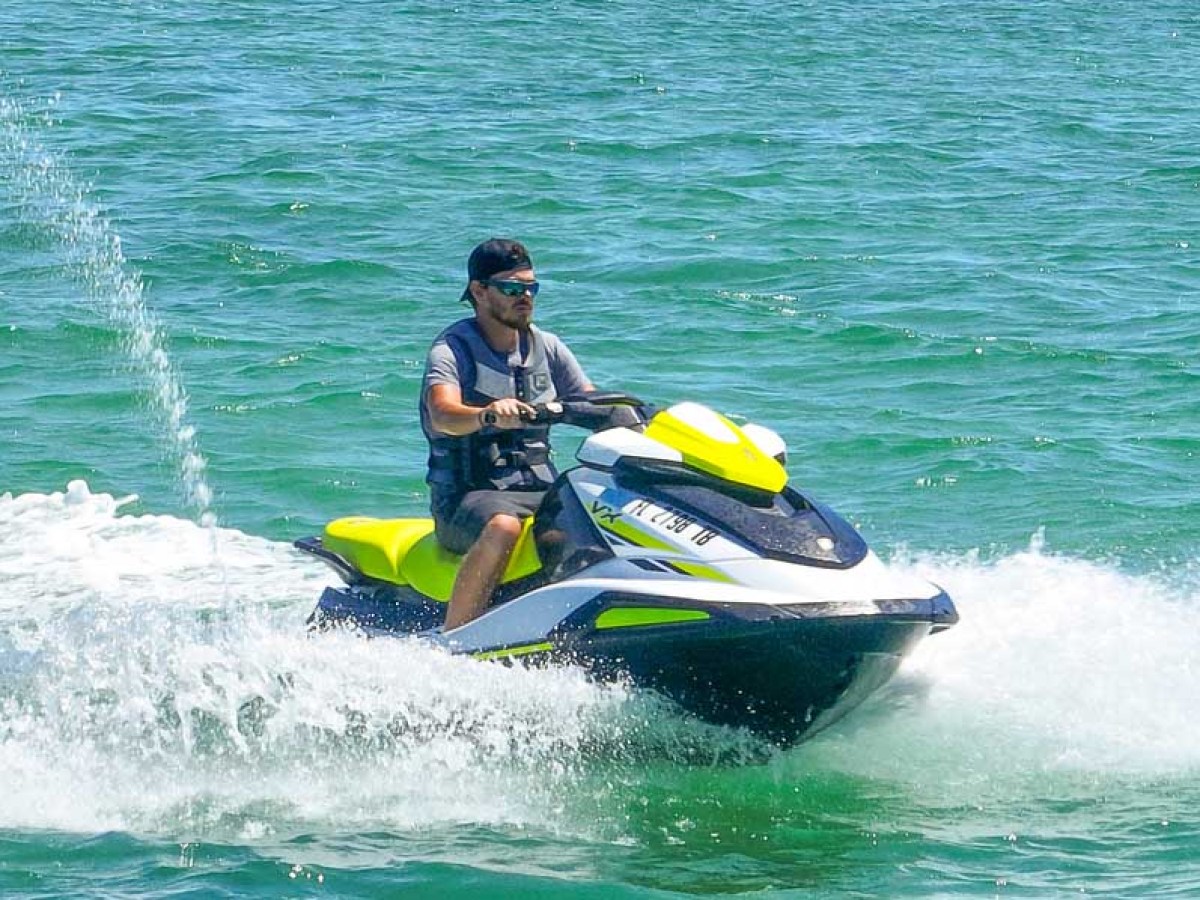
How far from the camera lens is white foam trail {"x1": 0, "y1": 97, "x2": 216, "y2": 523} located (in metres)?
11.1

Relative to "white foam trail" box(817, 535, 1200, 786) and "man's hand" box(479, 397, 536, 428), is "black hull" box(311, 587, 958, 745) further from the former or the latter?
"man's hand" box(479, 397, 536, 428)

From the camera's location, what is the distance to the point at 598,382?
475 inches

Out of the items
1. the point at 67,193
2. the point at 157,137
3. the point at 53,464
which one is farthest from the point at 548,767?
the point at 157,137

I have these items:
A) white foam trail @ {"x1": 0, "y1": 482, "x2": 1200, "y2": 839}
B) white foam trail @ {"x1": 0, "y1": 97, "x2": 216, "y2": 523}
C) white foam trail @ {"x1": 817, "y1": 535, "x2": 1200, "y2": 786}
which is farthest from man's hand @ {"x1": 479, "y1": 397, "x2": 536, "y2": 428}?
white foam trail @ {"x1": 0, "y1": 97, "x2": 216, "y2": 523}

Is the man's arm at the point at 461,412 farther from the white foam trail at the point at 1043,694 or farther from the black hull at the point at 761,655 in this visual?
the white foam trail at the point at 1043,694

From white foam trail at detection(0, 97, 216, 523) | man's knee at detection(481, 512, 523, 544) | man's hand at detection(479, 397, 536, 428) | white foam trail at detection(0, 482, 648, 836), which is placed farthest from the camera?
white foam trail at detection(0, 97, 216, 523)

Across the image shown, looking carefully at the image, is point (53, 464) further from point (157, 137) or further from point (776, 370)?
point (157, 137)

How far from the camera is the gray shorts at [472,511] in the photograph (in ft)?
22.1

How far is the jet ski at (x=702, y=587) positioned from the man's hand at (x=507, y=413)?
0.25 ft

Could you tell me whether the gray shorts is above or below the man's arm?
below

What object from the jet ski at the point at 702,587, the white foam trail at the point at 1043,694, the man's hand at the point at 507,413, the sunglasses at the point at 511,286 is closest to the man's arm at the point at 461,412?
the man's hand at the point at 507,413

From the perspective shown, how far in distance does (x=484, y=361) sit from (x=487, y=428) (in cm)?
31

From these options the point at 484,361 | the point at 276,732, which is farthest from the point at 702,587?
the point at 276,732

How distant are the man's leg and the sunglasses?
0.74 meters
